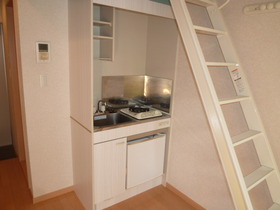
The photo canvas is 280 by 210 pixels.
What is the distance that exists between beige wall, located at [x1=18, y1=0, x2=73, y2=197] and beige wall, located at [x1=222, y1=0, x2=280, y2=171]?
67.7 inches

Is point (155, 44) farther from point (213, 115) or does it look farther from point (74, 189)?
point (74, 189)

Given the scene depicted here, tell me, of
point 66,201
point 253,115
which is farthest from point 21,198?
point 253,115

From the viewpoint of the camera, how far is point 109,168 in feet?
7.27

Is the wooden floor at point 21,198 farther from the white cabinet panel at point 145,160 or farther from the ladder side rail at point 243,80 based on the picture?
the ladder side rail at point 243,80

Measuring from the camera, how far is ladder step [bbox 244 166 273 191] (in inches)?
58.2

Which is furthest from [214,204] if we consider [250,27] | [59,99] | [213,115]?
[59,99]

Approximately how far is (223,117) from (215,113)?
54 millimetres

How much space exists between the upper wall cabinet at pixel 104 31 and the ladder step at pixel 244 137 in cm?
153

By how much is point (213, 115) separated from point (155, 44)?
1.78 metres

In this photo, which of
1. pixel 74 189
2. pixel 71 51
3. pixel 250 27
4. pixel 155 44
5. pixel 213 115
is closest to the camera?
pixel 213 115

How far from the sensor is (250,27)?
1.75 meters

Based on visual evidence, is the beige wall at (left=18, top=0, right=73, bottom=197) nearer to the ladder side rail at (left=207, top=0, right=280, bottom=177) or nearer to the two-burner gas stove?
the two-burner gas stove

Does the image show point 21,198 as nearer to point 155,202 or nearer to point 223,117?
point 155,202

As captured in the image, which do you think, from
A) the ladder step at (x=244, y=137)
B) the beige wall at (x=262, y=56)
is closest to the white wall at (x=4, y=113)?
the beige wall at (x=262, y=56)
